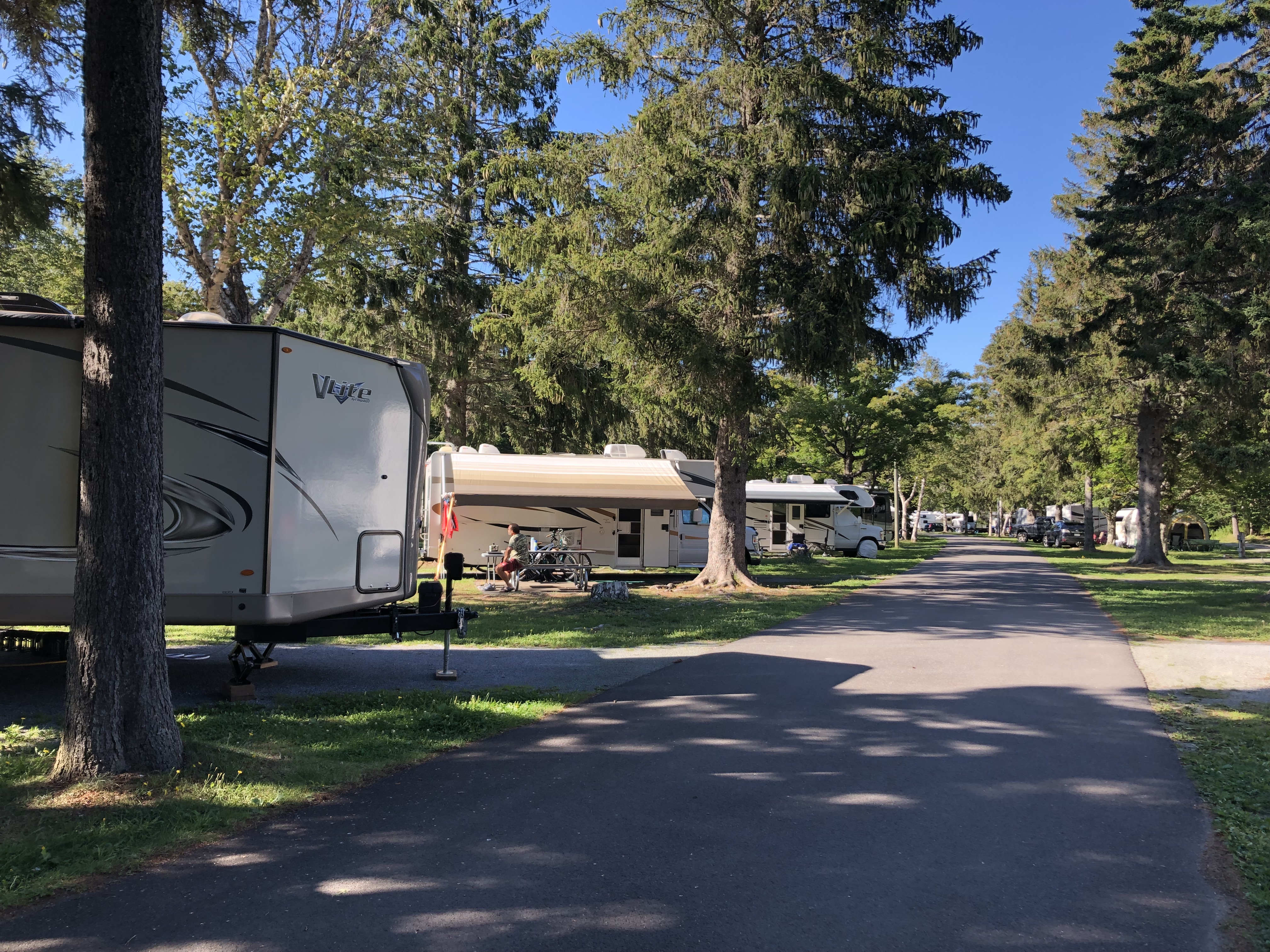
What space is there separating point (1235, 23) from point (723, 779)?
2117 centimetres

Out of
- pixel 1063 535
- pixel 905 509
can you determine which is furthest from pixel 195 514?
pixel 905 509

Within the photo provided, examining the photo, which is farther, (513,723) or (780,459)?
(780,459)

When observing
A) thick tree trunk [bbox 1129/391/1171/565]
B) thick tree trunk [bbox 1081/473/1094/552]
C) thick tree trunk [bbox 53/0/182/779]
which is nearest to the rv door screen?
thick tree trunk [bbox 53/0/182/779]

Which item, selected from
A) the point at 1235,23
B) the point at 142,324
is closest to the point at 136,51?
the point at 142,324

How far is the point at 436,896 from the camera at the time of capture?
3879 millimetres

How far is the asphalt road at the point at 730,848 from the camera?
141 inches

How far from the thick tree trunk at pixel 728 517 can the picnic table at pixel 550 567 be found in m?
2.50

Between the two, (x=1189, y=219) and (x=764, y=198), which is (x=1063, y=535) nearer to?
(x=1189, y=219)

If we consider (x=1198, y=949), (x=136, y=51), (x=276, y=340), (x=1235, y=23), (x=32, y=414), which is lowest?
(x=1198, y=949)

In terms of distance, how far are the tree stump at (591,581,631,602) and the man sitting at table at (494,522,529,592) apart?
2889mm

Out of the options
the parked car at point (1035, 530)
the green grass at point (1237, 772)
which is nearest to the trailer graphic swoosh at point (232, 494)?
the green grass at point (1237, 772)

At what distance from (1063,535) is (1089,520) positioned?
10.2 metres

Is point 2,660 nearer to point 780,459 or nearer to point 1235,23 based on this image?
point 1235,23

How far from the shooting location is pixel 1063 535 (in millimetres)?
53750
